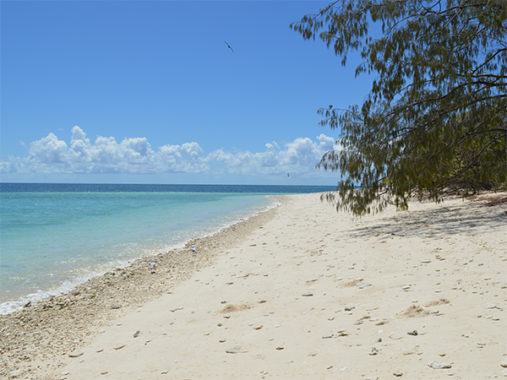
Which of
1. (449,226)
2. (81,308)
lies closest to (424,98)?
(449,226)

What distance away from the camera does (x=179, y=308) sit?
5.93m

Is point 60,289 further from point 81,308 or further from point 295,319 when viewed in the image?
point 295,319

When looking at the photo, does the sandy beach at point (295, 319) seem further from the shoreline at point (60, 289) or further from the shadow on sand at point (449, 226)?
the shoreline at point (60, 289)

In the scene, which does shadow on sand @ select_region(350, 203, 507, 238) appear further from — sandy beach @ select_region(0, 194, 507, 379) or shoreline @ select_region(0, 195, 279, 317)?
shoreline @ select_region(0, 195, 279, 317)

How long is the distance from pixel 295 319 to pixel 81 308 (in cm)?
420

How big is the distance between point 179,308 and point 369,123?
802 cm

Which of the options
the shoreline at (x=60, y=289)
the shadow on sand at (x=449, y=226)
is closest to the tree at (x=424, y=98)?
the shadow on sand at (x=449, y=226)

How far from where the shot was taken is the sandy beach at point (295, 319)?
3295mm

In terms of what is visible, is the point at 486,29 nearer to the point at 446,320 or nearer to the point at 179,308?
the point at 446,320

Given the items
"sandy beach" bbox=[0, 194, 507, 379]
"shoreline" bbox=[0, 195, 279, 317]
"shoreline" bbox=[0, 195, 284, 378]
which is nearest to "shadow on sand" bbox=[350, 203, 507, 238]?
"sandy beach" bbox=[0, 194, 507, 379]

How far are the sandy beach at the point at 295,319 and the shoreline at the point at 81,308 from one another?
1.3 inches

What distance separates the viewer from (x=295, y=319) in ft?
15.2

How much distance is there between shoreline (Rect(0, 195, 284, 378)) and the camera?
4984mm

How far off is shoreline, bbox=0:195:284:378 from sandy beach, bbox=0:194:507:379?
33mm
